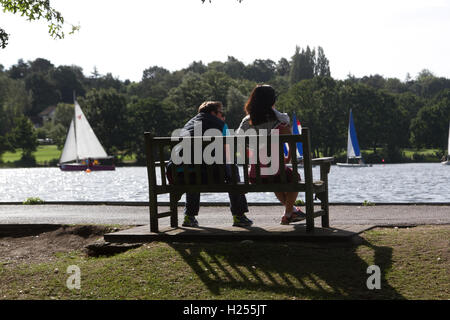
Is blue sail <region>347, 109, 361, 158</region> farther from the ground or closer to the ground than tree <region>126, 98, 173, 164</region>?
closer to the ground

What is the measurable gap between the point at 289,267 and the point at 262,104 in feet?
7.49

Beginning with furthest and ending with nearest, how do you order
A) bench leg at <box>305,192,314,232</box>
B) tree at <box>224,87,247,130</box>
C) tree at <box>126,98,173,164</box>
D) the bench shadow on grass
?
tree at <box>126,98,173,164</box>, tree at <box>224,87,247,130</box>, bench leg at <box>305,192,314,232</box>, the bench shadow on grass

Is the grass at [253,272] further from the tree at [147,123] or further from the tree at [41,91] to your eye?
the tree at [41,91]

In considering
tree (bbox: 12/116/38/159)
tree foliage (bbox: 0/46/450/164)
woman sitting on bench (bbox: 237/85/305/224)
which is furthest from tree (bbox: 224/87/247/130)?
woman sitting on bench (bbox: 237/85/305/224)

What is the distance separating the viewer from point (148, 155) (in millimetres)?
8125

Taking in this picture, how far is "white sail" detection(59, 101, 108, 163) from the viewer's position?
69.5 meters

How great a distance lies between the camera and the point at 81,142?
7106 cm

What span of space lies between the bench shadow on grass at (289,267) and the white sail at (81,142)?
63511mm

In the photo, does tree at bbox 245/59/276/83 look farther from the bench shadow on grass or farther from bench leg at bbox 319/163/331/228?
the bench shadow on grass

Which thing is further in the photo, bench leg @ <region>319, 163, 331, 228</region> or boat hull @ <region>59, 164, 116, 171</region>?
boat hull @ <region>59, 164, 116, 171</region>

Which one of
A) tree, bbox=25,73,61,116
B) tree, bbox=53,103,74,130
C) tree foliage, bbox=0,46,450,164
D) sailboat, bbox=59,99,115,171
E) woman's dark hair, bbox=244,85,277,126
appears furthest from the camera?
tree, bbox=25,73,61,116

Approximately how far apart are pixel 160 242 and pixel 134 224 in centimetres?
229

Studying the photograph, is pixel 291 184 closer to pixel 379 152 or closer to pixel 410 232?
pixel 410 232

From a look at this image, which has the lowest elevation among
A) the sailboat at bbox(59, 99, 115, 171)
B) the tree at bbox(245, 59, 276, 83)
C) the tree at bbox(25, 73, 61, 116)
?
the sailboat at bbox(59, 99, 115, 171)
